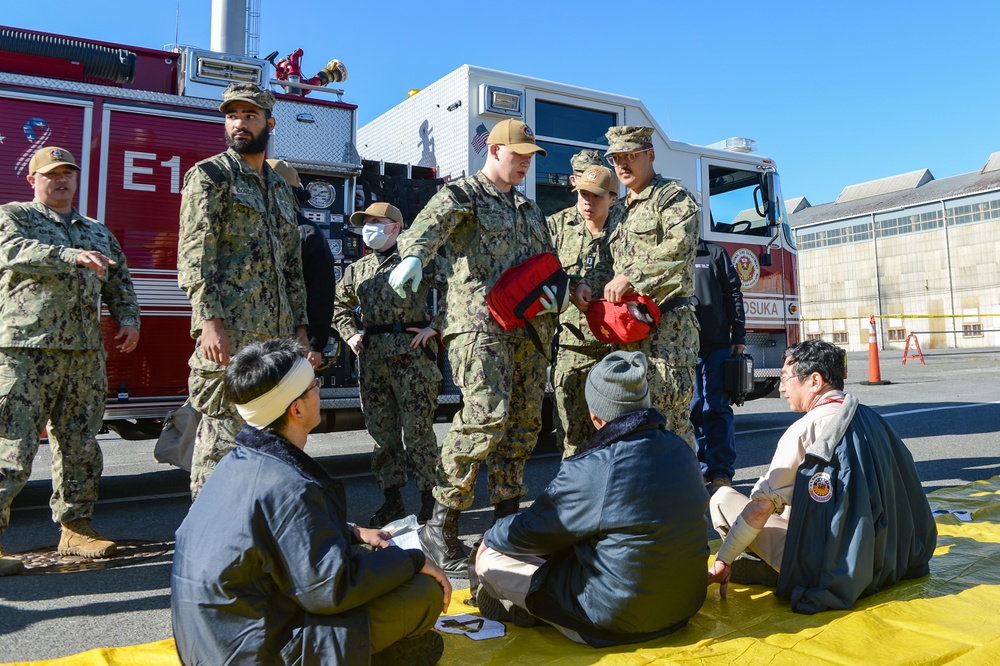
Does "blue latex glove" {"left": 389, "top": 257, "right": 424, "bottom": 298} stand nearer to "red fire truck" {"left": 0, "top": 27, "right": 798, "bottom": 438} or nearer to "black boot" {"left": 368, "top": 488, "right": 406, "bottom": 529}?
"black boot" {"left": 368, "top": 488, "right": 406, "bottom": 529}

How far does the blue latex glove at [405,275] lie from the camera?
333cm

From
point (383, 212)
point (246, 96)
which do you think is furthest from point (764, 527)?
point (383, 212)

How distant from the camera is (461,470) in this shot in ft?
11.4

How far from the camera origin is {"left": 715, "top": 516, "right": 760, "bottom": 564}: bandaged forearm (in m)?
2.87

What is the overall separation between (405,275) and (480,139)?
3406mm

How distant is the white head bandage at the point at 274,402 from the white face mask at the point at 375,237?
2919mm

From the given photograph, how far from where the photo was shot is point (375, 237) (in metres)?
4.96

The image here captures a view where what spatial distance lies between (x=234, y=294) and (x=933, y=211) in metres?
46.1

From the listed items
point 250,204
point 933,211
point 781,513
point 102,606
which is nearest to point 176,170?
point 250,204

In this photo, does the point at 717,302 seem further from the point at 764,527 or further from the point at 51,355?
the point at 51,355

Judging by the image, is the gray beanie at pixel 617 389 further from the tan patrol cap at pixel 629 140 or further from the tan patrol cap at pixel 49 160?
the tan patrol cap at pixel 49 160

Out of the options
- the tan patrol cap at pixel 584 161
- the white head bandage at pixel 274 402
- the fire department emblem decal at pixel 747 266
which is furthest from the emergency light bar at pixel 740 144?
the white head bandage at pixel 274 402

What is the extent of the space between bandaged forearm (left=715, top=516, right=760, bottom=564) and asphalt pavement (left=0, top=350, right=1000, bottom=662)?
1.84 metres

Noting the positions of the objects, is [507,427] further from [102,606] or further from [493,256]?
[102,606]
